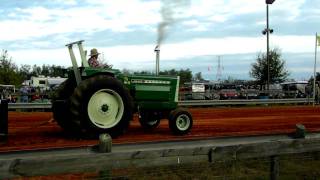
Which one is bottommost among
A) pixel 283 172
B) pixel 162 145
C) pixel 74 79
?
pixel 283 172

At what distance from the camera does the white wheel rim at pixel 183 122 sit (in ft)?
39.5

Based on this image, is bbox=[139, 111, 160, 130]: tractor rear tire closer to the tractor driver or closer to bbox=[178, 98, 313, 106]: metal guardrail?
the tractor driver

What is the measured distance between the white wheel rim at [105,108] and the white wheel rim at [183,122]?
1550mm

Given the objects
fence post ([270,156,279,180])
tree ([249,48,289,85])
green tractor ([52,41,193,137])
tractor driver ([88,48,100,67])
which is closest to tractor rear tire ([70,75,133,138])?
green tractor ([52,41,193,137])

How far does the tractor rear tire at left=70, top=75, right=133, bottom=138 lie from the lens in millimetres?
10594

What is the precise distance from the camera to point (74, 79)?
1155 cm

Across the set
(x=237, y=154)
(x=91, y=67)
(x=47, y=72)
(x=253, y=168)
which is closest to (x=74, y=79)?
(x=91, y=67)

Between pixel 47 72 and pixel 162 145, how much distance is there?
375ft

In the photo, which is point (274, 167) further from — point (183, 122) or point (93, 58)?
point (93, 58)

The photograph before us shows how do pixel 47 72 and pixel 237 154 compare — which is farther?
pixel 47 72

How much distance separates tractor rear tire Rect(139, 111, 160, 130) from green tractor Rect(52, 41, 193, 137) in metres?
0.02

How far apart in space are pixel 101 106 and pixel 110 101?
0.77 feet

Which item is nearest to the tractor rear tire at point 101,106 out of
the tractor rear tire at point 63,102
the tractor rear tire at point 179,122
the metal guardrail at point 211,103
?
the tractor rear tire at point 63,102

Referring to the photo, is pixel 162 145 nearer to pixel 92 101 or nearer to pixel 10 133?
pixel 92 101
